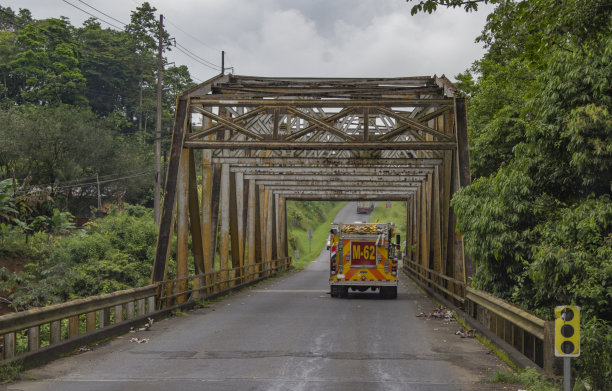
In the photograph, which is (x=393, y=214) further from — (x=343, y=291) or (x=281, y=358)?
(x=281, y=358)

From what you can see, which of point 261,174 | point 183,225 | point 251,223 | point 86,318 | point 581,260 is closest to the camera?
point 581,260

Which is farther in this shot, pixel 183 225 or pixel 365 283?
pixel 365 283

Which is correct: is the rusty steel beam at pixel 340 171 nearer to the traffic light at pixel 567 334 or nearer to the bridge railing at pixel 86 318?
the bridge railing at pixel 86 318

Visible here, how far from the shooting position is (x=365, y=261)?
79.8 ft

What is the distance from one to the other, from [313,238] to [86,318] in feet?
280

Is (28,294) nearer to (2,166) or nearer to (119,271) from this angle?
(119,271)

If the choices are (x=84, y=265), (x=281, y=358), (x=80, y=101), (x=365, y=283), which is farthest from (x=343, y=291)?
(x=80, y=101)

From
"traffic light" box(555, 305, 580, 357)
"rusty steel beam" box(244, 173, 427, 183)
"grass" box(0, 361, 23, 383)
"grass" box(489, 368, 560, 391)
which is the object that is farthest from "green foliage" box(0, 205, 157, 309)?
"traffic light" box(555, 305, 580, 357)

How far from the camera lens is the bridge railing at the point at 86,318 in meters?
9.39

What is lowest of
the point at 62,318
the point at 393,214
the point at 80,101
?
the point at 62,318

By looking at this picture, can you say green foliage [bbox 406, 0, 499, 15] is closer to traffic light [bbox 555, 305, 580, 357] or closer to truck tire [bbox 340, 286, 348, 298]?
traffic light [bbox 555, 305, 580, 357]

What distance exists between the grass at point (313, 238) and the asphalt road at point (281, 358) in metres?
51.9

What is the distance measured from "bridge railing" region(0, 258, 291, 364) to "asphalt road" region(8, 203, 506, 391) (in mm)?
271

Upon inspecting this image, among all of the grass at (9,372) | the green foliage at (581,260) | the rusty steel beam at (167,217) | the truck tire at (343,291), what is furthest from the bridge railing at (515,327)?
the truck tire at (343,291)
